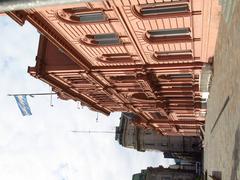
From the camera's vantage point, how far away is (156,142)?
8056cm

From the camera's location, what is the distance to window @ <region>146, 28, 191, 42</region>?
755 inches

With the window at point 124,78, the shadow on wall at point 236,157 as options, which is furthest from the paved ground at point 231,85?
the window at point 124,78

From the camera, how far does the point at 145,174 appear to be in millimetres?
72875

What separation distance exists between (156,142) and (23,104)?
55.0 m

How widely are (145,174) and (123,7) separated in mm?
59076

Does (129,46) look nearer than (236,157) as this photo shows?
No

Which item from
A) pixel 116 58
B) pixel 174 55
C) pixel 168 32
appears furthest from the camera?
pixel 116 58

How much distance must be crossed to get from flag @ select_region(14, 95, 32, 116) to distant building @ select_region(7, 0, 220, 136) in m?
2.15

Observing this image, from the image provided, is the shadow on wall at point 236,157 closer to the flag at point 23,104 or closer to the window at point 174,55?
the window at point 174,55

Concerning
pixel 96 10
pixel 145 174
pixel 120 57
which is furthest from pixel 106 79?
pixel 145 174

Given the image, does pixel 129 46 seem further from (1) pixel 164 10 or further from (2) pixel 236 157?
(2) pixel 236 157

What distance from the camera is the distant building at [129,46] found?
1733 cm

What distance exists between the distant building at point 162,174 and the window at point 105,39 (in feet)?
176

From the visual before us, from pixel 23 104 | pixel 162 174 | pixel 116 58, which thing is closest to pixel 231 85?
pixel 116 58
